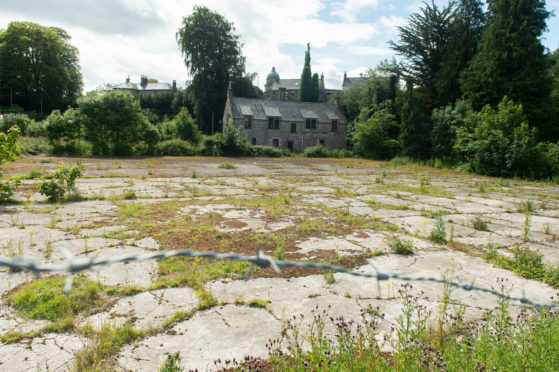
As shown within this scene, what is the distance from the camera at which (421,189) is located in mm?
10031

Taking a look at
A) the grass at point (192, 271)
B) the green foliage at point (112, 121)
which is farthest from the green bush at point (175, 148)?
the grass at point (192, 271)

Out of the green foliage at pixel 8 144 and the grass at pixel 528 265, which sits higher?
the green foliage at pixel 8 144

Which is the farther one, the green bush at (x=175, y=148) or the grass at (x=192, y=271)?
the green bush at (x=175, y=148)

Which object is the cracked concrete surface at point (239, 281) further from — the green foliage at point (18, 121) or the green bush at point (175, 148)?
the green foliage at point (18, 121)

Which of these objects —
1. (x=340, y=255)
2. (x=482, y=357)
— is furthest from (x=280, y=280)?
(x=482, y=357)

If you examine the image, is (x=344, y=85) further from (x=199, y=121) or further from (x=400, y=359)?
(x=400, y=359)

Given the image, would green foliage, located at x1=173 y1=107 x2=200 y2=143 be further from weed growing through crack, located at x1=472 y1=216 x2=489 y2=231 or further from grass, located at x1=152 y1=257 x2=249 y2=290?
grass, located at x1=152 y1=257 x2=249 y2=290

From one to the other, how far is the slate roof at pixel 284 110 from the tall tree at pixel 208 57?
15.6 feet

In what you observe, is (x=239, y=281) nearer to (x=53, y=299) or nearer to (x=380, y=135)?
(x=53, y=299)

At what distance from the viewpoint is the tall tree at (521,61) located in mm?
21094

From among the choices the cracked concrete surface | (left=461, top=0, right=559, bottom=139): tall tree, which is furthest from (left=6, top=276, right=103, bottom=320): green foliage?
(left=461, top=0, right=559, bottom=139): tall tree

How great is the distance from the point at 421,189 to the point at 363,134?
2071 cm

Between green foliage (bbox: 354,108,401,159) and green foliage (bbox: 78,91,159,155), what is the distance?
59.9ft

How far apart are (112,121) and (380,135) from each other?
69.8ft
